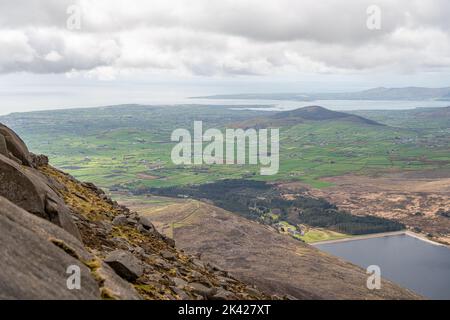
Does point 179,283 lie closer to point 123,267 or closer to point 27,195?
point 123,267

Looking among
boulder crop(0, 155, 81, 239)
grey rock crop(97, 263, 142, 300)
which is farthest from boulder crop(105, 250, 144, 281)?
boulder crop(0, 155, 81, 239)

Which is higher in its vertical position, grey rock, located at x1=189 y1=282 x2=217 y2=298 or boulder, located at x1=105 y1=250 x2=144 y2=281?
boulder, located at x1=105 y1=250 x2=144 y2=281

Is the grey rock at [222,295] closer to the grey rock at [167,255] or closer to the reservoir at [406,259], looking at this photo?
the grey rock at [167,255]

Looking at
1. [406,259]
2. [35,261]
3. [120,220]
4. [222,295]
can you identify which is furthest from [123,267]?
[406,259]

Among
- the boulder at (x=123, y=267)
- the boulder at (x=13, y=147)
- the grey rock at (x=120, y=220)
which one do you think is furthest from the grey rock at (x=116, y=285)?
the boulder at (x=13, y=147)

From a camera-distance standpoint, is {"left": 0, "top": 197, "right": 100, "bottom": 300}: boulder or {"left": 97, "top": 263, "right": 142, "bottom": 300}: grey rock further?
{"left": 97, "top": 263, "right": 142, "bottom": 300}: grey rock

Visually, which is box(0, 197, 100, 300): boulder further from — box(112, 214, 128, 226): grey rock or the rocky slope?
the rocky slope
